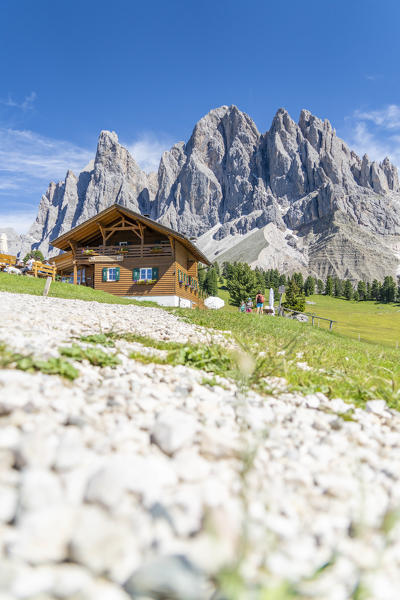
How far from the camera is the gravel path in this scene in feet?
4.33

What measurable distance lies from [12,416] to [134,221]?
3244cm

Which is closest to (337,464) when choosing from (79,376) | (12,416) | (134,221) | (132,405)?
(132,405)

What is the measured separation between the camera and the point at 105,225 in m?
33.8

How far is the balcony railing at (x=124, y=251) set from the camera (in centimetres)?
3291

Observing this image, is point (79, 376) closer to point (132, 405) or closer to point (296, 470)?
point (132, 405)

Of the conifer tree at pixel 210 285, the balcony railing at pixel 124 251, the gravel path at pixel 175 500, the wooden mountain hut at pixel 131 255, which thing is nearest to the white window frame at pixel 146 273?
the wooden mountain hut at pixel 131 255

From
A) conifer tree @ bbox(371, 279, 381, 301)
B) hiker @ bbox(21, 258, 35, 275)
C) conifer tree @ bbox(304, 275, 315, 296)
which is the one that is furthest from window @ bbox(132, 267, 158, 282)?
conifer tree @ bbox(371, 279, 381, 301)

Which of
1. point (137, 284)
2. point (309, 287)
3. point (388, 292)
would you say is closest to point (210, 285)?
point (309, 287)

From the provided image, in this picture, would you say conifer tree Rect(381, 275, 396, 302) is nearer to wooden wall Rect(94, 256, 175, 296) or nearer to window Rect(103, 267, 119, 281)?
wooden wall Rect(94, 256, 175, 296)

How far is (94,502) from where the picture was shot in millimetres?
1601

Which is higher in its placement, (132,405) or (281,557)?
(132,405)

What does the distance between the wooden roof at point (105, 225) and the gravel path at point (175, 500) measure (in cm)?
2884

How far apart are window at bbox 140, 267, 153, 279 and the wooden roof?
4.11 metres

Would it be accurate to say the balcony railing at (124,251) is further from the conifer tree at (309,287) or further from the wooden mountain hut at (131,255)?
the conifer tree at (309,287)
